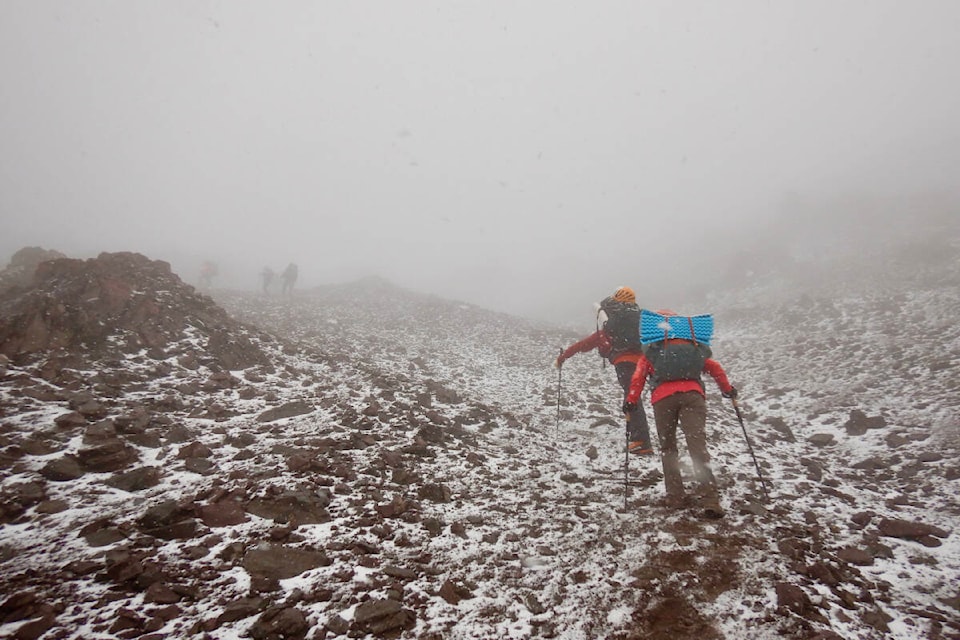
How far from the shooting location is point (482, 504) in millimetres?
6922

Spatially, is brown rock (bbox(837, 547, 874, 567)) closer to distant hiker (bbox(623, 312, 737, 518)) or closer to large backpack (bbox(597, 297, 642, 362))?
distant hiker (bbox(623, 312, 737, 518))

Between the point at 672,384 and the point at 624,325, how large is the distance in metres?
2.82

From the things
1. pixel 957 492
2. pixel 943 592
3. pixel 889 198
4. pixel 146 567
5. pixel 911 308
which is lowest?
pixel 146 567

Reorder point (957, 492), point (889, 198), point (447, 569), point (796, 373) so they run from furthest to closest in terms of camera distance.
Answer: point (889, 198)
point (796, 373)
point (957, 492)
point (447, 569)

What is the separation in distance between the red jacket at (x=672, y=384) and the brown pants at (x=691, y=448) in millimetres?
98

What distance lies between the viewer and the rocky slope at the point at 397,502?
Result: 4.28 m

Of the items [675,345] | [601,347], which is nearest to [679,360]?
[675,345]

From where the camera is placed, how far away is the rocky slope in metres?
4.28

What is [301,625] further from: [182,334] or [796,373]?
[796,373]

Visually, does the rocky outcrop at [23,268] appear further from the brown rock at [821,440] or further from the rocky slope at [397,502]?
the brown rock at [821,440]

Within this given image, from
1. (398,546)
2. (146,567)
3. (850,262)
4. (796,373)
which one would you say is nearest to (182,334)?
(146,567)

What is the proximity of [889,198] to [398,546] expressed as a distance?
63.7 metres

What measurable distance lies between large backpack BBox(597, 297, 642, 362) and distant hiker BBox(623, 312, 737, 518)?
2.17 m

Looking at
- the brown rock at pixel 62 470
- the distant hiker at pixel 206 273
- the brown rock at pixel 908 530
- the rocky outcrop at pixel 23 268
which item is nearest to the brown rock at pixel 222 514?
the brown rock at pixel 62 470
